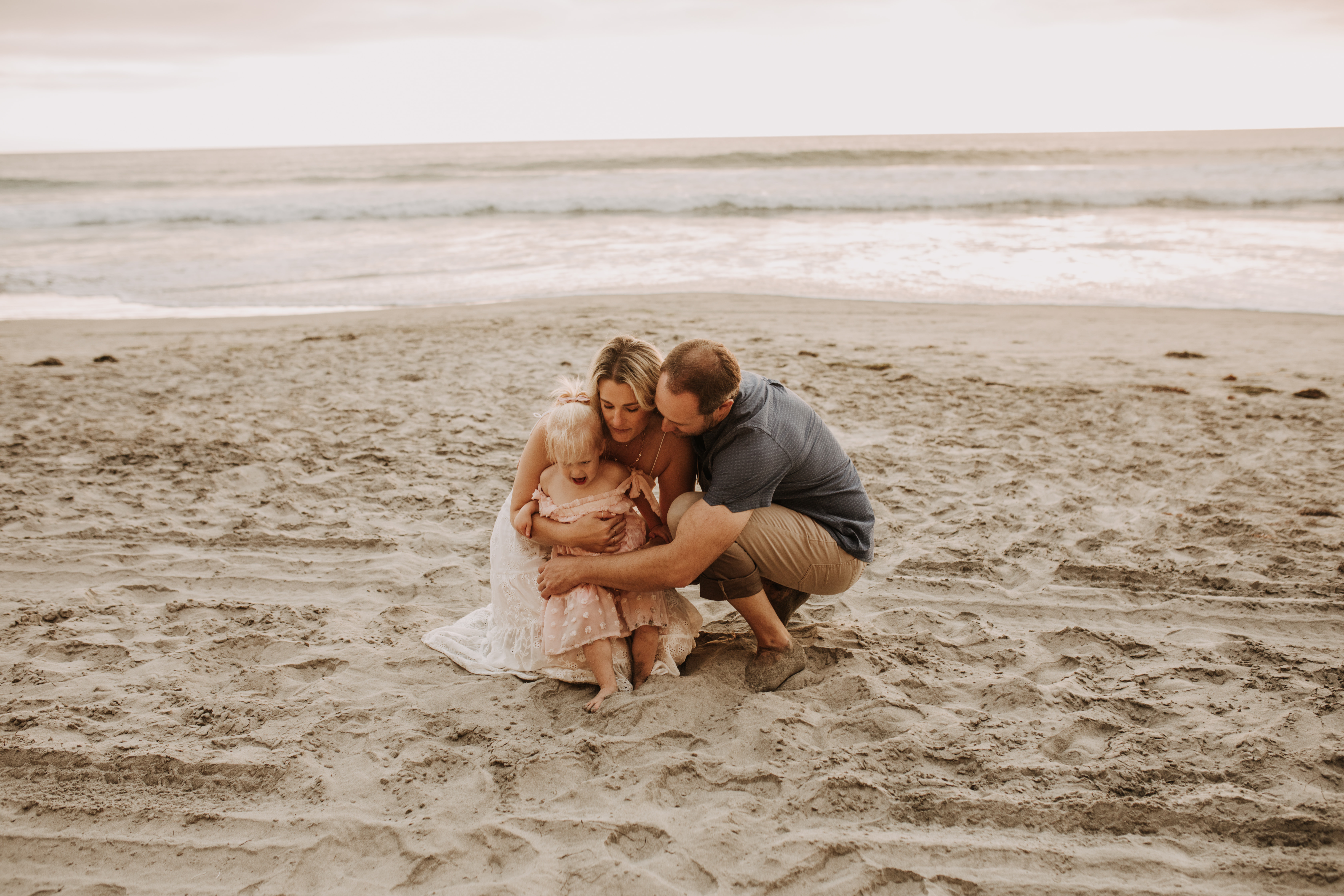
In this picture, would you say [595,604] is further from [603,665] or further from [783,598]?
[783,598]

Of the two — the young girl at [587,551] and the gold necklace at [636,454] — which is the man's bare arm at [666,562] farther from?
the gold necklace at [636,454]

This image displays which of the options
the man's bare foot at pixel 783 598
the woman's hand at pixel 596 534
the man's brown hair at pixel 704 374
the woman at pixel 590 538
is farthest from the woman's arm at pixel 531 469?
the man's bare foot at pixel 783 598

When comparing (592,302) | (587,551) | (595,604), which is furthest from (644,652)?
(592,302)

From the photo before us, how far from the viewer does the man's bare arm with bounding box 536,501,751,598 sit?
276cm

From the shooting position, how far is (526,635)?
3127 mm

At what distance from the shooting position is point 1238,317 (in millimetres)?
9164

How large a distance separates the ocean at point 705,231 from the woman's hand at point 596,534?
8.54 metres

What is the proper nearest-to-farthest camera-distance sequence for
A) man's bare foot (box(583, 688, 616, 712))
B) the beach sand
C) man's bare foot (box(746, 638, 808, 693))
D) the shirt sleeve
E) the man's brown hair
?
the beach sand, the man's brown hair, the shirt sleeve, man's bare foot (box(583, 688, 616, 712)), man's bare foot (box(746, 638, 808, 693))

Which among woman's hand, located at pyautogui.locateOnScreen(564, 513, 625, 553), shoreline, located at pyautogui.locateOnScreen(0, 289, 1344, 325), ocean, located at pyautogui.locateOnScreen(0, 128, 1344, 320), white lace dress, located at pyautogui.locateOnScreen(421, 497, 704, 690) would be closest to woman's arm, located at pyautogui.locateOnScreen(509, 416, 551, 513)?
white lace dress, located at pyautogui.locateOnScreen(421, 497, 704, 690)

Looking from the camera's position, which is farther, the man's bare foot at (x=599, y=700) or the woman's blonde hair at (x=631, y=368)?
the man's bare foot at (x=599, y=700)

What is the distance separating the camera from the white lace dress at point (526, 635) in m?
3.05

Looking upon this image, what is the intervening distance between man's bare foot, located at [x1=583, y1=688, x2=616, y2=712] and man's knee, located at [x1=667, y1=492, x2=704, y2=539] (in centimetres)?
57

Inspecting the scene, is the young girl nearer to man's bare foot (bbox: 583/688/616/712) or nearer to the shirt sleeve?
man's bare foot (bbox: 583/688/616/712)

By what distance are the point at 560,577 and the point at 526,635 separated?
0.37 metres
